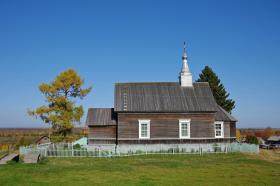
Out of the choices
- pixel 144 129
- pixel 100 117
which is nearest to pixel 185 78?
pixel 144 129

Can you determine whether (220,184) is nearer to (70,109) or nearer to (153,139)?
(153,139)

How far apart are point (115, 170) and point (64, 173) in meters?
3.22

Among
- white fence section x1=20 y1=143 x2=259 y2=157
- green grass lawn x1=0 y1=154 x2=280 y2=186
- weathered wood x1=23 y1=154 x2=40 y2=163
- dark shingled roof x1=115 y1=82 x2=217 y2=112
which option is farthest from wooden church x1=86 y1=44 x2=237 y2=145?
weathered wood x1=23 y1=154 x2=40 y2=163

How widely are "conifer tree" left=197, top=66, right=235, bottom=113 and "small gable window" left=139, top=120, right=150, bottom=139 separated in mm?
19140

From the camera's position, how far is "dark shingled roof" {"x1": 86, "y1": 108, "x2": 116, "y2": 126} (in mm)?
34594

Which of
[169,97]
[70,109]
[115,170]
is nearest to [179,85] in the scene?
[169,97]

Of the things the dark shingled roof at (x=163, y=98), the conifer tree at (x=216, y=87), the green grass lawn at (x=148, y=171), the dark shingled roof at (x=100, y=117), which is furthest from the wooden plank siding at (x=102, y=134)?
the conifer tree at (x=216, y=87)

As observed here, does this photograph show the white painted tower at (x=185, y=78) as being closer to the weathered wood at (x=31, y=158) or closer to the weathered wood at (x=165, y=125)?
the weathered wood at (x=165, y=125)

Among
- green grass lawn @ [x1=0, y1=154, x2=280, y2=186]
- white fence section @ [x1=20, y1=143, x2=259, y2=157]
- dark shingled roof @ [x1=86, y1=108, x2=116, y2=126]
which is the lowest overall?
green grass lawn @ [x1=0, y1=154, x2=280, y2=186]

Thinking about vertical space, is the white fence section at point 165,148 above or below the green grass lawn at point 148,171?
above

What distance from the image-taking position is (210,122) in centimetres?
3428

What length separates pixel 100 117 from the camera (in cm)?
3538

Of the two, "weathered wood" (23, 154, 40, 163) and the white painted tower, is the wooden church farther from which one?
"weathered wood" (23, 154, 40, 163)

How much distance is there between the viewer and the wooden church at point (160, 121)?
33750mm
